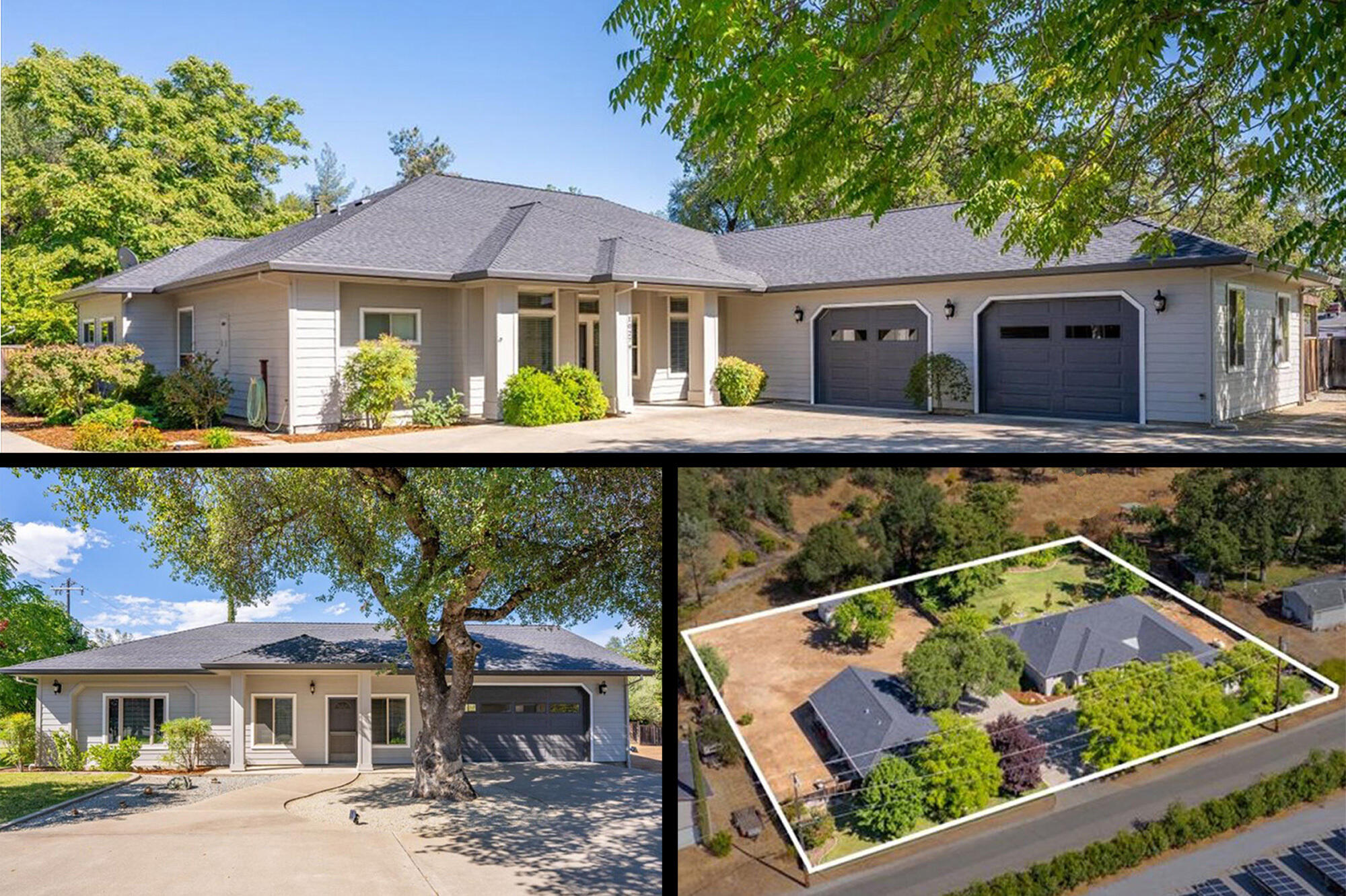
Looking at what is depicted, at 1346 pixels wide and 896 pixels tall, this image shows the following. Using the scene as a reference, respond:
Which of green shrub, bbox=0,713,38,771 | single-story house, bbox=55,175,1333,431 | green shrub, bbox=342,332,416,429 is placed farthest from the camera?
single-story house, bbox=55,175,1333,431

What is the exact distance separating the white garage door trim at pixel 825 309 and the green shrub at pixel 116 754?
13090 millimetres

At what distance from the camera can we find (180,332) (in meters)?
16.2

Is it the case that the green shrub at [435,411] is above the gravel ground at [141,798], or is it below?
above

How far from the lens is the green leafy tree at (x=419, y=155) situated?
2348 centimetres

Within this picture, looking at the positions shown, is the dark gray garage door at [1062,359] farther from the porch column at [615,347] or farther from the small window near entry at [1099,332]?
the porch column at [615,347]

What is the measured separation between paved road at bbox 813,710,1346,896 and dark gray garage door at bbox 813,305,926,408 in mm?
12409

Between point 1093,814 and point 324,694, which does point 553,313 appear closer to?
point 324,694

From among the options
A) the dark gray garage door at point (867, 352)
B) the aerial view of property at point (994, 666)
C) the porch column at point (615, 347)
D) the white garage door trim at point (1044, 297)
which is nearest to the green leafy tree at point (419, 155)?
the porch column at point (615, 347)

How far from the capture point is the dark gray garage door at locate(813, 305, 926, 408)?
1534cm

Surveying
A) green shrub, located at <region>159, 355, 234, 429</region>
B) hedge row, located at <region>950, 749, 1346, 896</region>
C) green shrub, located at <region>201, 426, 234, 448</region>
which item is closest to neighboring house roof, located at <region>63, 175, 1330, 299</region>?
green shrub, located at <region>159, 355, 234, 429</region>

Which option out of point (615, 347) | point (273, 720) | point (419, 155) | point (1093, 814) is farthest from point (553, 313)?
point (1093, 814)

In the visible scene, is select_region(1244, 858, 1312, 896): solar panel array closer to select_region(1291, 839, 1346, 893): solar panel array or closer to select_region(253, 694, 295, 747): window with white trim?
select_region(1291, 839, 1346, 893): solar panel array

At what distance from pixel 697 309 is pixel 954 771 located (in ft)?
45.3

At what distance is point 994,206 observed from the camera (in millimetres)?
12953
